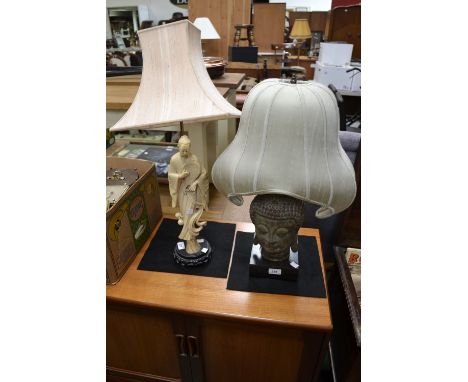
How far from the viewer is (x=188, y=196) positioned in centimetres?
85

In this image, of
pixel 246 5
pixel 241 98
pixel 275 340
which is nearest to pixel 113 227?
pixel 275 340

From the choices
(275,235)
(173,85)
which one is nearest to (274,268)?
(275,235)

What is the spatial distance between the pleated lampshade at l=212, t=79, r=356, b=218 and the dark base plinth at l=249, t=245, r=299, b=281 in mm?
252

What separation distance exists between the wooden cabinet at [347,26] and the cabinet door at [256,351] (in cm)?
292

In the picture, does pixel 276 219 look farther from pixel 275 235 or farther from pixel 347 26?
pixel 347 26

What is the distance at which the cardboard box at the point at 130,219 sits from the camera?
0.83 m

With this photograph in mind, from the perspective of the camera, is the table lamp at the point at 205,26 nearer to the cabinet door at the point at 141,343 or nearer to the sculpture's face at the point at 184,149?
the sculpture's face at the point at 184,149

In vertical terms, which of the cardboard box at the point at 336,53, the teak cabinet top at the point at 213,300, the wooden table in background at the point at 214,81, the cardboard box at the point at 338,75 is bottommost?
the teak cabinet top at the point at 213,300

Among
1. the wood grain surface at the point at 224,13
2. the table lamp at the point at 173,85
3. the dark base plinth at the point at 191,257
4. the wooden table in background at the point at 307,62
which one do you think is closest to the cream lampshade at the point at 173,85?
the table lamp at the point at 173,85

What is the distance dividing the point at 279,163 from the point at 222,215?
2.00ft

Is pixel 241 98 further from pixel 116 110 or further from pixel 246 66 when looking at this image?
pixel 116 110

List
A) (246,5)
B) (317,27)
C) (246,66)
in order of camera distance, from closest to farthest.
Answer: (246,66) → (246,5) → (317,27)

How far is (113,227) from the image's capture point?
819 mm

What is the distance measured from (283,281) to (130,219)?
524 mm
